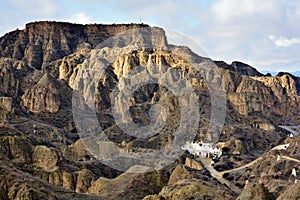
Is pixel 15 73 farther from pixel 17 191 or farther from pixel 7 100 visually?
pixel 17 191

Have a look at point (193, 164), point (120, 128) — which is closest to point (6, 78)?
point (120, 128)

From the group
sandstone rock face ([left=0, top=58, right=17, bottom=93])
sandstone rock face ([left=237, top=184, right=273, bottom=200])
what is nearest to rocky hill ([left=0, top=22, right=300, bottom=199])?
sandstone rock face ([left=237, top=184, right=273, bottom=200])

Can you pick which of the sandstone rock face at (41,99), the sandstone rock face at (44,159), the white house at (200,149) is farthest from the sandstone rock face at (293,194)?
the sandstone rock face at (41,99)

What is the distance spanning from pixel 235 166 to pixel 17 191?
58.3 metres

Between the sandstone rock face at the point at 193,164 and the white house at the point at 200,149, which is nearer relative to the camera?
the sandstone rock face at the point at 193,164

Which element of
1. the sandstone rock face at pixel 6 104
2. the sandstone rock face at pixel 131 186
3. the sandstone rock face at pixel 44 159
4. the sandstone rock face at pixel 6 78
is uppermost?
the sandstone rock face at pixel 6 78

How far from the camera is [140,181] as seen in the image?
44.1 meters

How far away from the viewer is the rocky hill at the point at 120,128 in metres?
41.2

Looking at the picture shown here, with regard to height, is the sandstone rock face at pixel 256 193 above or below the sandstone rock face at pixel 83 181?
above

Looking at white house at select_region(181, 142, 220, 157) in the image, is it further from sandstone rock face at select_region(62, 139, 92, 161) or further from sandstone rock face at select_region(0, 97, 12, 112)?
sandstone rock face at select_region(0, 97, 12, 112)

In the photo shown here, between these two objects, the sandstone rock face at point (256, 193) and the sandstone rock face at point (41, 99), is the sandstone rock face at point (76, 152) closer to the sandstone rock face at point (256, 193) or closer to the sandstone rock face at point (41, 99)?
the sandstone rock face at point (41, 99)

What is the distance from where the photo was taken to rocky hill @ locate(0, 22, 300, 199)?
135ft

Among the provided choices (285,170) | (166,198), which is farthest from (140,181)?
(285,170)

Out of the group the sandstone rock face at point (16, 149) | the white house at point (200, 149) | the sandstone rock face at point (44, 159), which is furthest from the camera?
the white house at point (200, 149)
